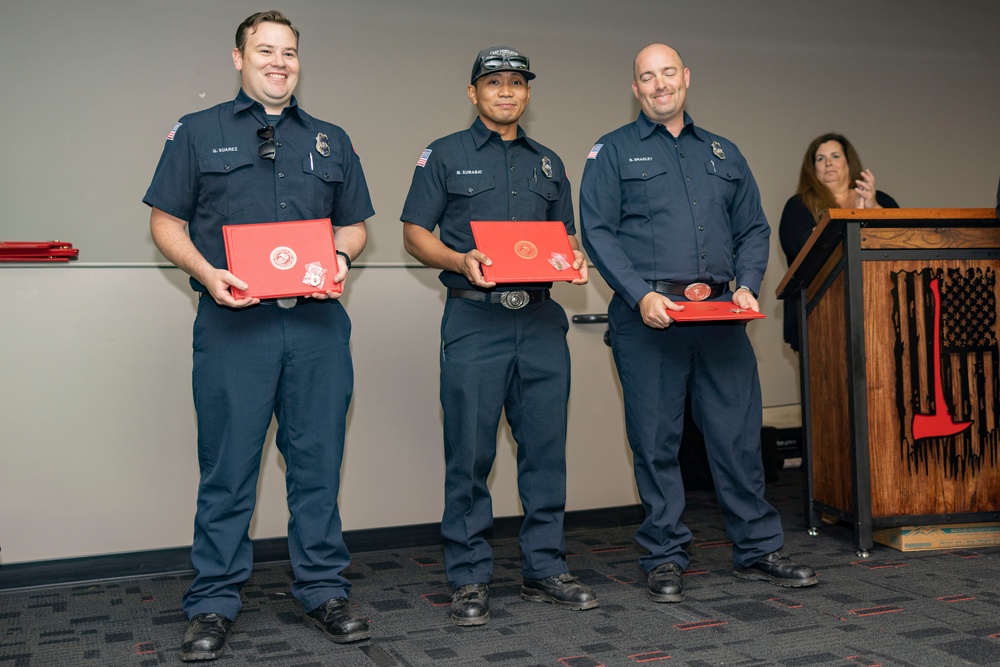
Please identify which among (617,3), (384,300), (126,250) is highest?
(617,3)

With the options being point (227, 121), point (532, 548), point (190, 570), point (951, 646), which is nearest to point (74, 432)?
point (190, 570)

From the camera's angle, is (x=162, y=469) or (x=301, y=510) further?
(x=162, y=469)

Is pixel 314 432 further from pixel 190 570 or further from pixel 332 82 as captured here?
pixel 332 82

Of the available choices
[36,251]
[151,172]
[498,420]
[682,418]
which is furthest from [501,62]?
[36,251]

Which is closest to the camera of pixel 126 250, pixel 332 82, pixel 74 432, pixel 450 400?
pixel 450 400

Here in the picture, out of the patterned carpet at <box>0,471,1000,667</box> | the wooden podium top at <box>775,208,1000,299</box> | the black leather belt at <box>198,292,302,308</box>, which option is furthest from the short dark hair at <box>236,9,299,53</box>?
the wooden podium top at <box>775,208,1000,299</box>

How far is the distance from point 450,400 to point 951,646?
4.70 ft

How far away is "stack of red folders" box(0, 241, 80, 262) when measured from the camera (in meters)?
3.10

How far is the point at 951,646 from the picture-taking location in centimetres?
218

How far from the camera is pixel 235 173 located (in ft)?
7.91

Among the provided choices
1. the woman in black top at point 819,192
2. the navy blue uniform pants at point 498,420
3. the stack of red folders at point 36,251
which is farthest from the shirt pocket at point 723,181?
the stack of red folders at point 36,251

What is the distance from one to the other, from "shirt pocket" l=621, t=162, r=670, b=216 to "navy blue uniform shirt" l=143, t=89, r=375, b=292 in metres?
0.92

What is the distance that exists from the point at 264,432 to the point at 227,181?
0.67m

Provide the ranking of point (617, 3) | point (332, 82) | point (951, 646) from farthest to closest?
1. point (617, 3)
2. point (332, 82)
3. point (951, 646)
